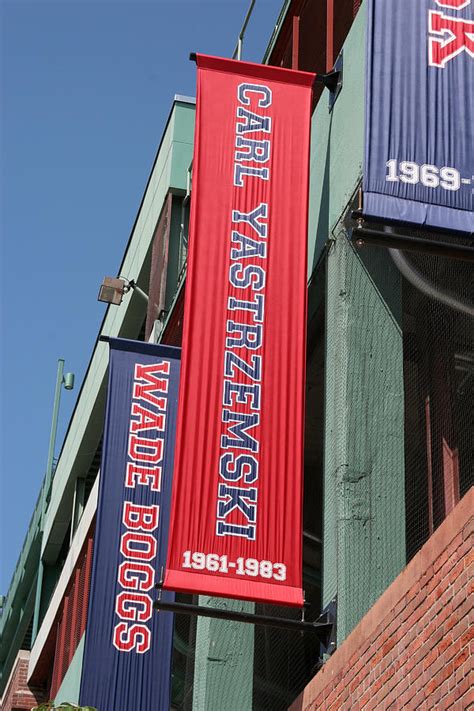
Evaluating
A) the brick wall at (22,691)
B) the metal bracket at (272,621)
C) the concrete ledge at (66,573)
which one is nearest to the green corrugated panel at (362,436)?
the metal bracket at (272,621)

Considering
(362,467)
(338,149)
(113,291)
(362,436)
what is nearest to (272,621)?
(362,467)

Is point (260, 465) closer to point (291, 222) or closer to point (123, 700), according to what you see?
point (291, 222)

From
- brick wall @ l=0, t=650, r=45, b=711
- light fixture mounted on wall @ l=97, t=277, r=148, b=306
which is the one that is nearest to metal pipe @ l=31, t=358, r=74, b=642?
brick wall @ l=0, t=650, r=45, b=711

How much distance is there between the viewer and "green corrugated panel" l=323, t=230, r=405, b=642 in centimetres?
1327

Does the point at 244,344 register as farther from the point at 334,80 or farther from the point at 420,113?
the point at 334,80

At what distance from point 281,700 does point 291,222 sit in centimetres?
627

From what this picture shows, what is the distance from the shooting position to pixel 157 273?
80.2ft

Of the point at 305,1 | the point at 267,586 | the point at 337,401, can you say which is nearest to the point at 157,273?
the point at 305,1

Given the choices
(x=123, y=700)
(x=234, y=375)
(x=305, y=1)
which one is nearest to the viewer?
(x=234, y=375)

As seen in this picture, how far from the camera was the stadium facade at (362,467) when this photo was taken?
10.4 metres

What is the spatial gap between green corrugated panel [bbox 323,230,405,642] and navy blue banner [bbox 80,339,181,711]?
3.88 metres

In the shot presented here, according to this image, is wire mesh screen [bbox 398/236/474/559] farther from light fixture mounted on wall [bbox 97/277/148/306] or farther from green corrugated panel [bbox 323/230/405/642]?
light fixture mounted on wall [bbox 97/277/148/306]

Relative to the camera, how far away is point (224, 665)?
53.7 ft

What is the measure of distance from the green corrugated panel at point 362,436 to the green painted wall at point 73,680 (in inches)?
381
